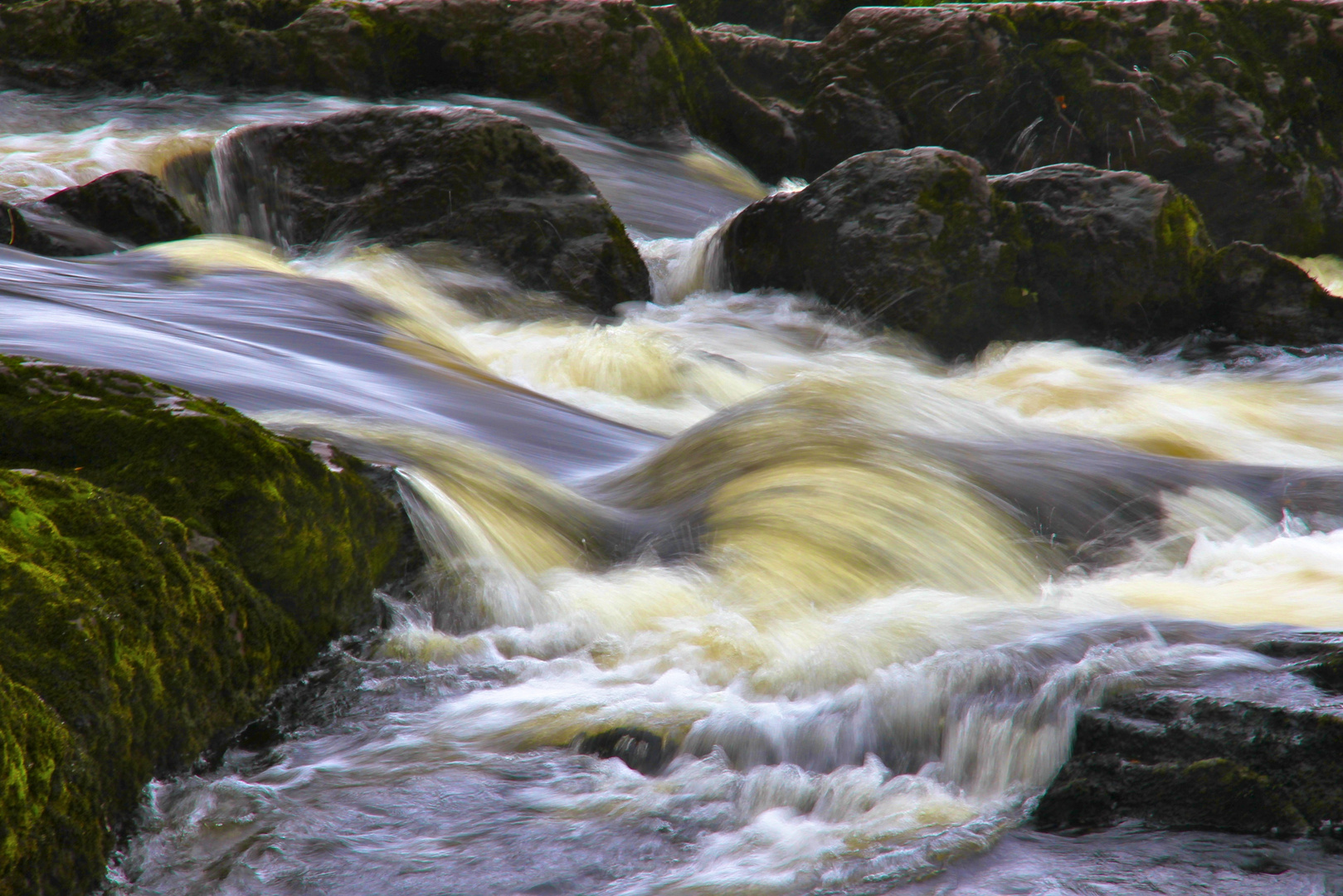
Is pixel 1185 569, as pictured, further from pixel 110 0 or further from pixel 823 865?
pixel 110 0

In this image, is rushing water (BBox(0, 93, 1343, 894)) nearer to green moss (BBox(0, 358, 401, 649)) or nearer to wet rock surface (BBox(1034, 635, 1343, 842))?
wet rock surface (BBox(1034, 635, 1343, 842))

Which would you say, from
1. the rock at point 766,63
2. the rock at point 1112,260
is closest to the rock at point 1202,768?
the rock at point 1112,260

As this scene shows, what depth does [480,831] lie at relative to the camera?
2.60m

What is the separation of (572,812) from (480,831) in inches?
8.6

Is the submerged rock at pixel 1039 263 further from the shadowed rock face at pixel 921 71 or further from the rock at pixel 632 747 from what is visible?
the rock at pixel 632 747

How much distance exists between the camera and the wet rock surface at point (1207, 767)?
2311mm

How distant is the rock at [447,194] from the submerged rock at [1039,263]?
5.61ft

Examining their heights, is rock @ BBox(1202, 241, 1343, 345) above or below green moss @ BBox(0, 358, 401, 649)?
above

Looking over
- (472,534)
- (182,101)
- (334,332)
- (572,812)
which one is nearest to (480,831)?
(572,812)

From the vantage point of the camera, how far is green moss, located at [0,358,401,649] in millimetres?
3021

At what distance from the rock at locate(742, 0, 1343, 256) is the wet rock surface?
9564mm

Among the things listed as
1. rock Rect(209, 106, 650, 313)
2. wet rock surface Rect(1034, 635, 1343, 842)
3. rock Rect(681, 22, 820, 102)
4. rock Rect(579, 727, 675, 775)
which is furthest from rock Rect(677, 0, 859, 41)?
wet rock surface Rect(1034, 635, 1343, 842)

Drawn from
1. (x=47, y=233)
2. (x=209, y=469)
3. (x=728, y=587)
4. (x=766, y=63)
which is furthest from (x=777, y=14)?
(x=209, y=469)

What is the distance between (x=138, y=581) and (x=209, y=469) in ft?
1.87
